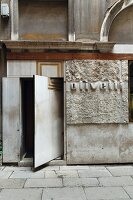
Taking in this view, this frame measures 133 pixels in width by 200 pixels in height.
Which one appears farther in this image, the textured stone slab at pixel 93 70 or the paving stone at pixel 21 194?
the textured stone slab at pixel 93 70

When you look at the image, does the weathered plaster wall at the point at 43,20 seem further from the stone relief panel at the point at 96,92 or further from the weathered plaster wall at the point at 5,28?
the stone relief panel at the point at 96,92

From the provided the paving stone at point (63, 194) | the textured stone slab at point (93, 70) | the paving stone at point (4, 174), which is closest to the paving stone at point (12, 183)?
the paving stone at point (4, 174)

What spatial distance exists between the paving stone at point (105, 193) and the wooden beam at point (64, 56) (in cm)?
406

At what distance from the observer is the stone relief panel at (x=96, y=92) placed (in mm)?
8523

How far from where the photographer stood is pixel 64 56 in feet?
28.0

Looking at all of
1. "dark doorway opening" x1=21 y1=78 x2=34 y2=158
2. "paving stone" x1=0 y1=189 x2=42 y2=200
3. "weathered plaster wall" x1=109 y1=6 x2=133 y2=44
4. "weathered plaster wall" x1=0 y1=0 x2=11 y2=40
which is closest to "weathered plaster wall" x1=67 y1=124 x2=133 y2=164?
"dark doorway opening" x1=21 y1=78 x2=34 y2=158

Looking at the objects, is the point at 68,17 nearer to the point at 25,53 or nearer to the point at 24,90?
the point at 25,53

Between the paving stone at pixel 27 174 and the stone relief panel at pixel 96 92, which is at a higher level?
the stone relief panel at pixel 96 92

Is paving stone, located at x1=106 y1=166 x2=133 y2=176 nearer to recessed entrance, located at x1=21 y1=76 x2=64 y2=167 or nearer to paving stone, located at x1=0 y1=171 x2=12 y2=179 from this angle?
recessed entrance, located at x1=21 y1=76 x2=64 y2=167

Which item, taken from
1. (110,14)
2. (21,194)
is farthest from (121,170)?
(110,14)

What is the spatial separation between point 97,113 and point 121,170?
6.02 ft

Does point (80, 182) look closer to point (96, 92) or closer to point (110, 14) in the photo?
point (96, 92)

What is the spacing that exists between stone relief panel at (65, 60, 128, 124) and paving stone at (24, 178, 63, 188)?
84.3 inches

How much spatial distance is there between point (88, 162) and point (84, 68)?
9.58ft
